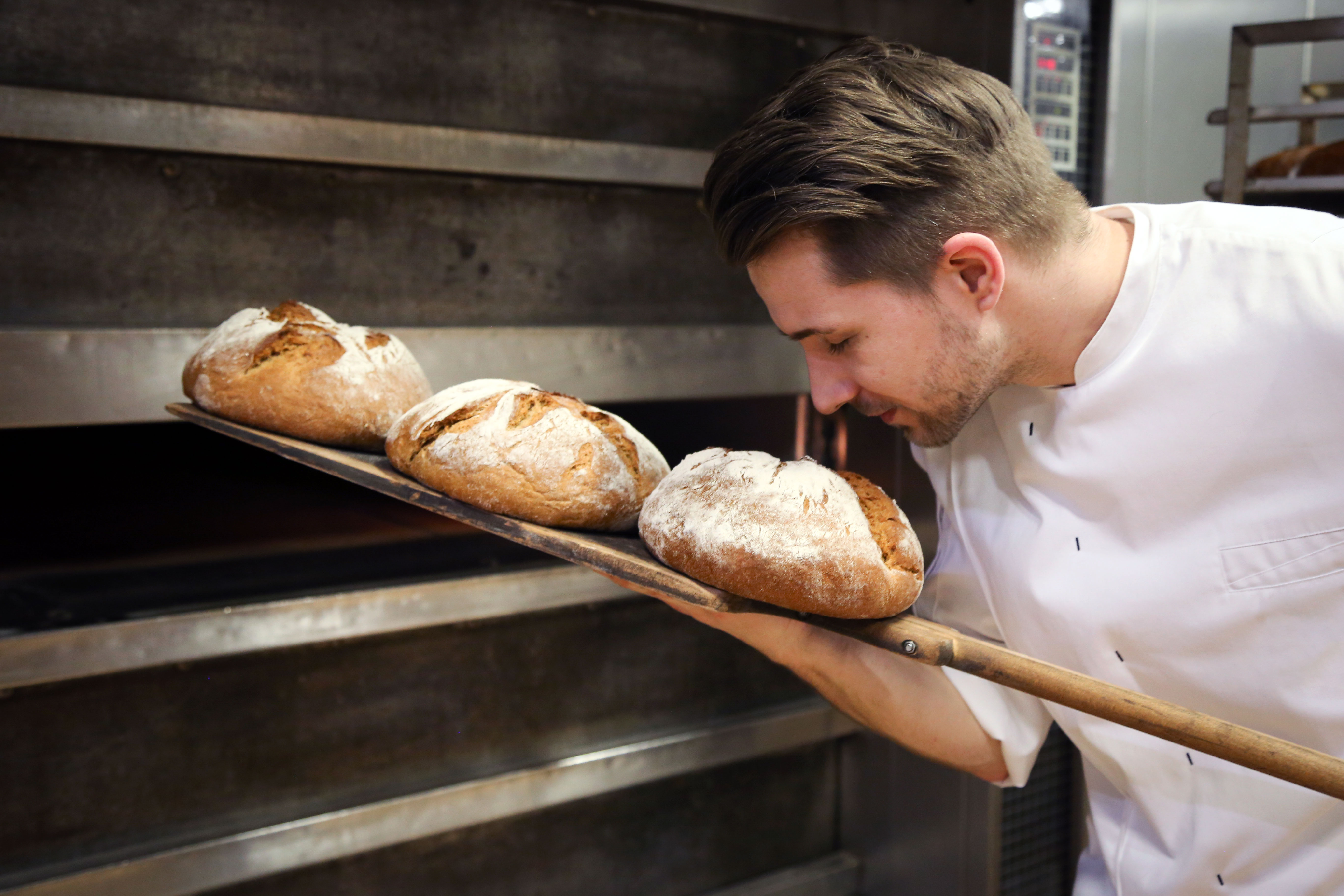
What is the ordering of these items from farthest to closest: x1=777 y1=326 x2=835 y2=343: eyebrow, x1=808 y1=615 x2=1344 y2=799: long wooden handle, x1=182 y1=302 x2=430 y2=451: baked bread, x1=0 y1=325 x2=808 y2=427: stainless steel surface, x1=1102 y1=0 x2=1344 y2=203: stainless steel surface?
x1=1102 y1=0 x2=1344 y2=203: stainless steel surface
x1=0 y1=325 x2=808 y2=427: stainless steel surface
x1=182 y1=302 x2=430 y2=451: baked bread
x1=777 y1=326 x2=835 y2=343: eyebrow
x1=808 y1=615 x2=1344 y2=799: long wooden handle

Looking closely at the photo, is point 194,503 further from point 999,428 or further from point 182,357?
point 999,428

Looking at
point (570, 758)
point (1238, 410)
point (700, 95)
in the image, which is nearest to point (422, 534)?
point (570, 758)

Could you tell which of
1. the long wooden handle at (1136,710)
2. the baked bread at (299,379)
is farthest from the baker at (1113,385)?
the baked bread at (299,379)

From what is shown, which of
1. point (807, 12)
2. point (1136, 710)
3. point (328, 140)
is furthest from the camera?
point (807, 12)

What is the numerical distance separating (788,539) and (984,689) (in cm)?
55

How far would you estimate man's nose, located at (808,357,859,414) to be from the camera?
103 cm

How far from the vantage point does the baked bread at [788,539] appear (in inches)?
34.9

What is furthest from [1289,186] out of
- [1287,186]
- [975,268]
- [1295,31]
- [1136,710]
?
[1136,710]

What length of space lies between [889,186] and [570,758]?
1.41 metres

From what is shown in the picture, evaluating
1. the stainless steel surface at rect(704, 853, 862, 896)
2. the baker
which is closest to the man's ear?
the baker

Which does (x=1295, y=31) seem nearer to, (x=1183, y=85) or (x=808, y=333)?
(x=1183, y=85)

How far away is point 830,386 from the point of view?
3.41 feet

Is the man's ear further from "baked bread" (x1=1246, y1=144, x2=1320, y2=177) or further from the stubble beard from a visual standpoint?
"baked bread" (x1=1246, y1=144, x2=1320, y2=177)

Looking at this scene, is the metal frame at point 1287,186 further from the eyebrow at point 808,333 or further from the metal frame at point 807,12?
the eyebrow at point 808,333
